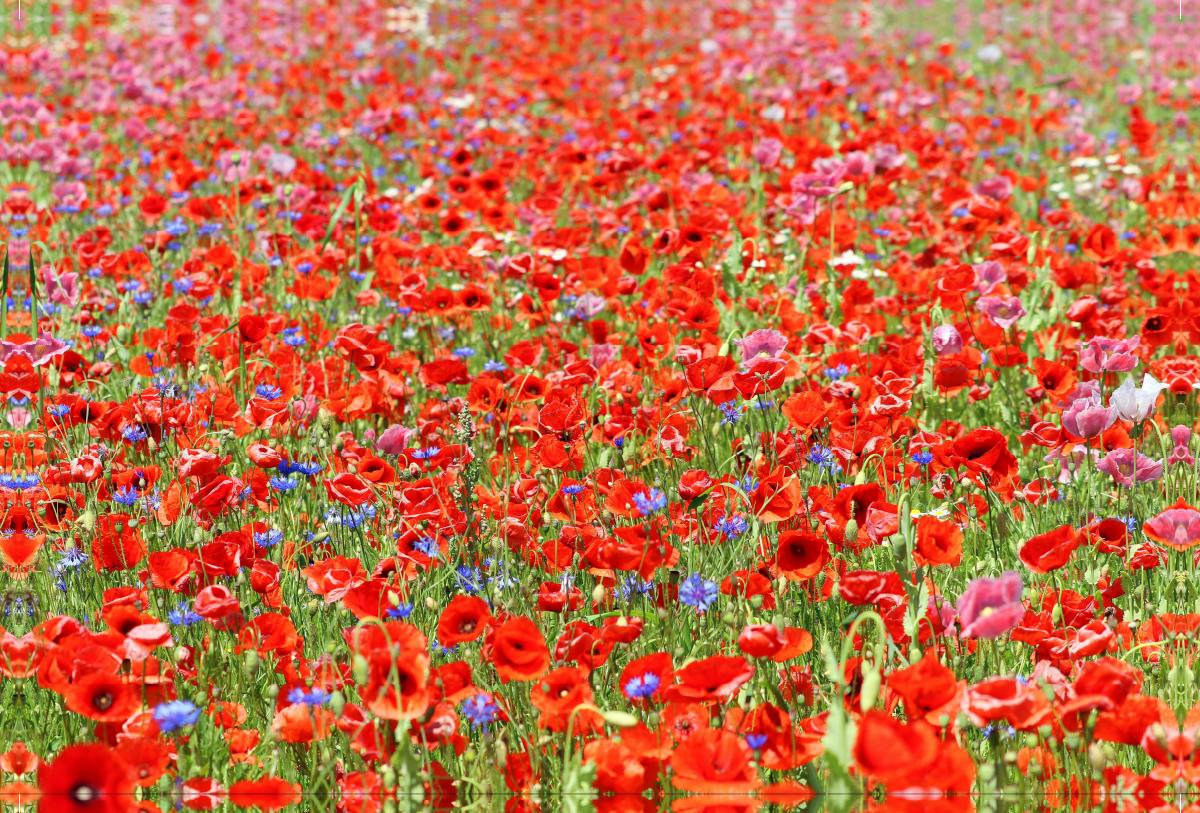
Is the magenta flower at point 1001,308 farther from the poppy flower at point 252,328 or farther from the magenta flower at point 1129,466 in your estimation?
the poppy flower at point 252,328

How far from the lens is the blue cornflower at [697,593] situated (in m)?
2.05

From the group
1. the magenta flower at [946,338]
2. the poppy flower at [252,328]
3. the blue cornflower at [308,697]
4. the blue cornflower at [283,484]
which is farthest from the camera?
the poppy flower at [252,328]

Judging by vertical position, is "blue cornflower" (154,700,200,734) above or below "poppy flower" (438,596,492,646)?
below

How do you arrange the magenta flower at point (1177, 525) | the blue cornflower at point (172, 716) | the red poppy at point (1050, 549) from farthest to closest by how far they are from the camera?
1. the magenta flower at point (1177, 525)
2. the red poppy at point (1050, 549)
3. the blue cornflower at point (172, 716)

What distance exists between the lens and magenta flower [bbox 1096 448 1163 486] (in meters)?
2.44

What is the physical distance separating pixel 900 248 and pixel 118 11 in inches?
380

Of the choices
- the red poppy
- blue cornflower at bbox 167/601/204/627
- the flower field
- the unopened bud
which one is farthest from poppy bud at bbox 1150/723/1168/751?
blue cornflower at bbox 167/601/204/627

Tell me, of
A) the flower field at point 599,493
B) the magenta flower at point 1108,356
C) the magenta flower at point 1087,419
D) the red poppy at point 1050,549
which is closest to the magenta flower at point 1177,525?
the flower field at point 599,493

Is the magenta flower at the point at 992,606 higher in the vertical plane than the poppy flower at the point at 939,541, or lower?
higher

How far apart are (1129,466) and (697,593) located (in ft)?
3.45

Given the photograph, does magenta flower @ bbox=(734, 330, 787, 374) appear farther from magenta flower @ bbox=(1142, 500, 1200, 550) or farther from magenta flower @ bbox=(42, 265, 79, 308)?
magenta flower @ bbox=(42, 265, 79, 308)

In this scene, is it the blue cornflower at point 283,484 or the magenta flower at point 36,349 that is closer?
the blue cornflower at point 283,484

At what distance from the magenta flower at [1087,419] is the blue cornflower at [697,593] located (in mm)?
871

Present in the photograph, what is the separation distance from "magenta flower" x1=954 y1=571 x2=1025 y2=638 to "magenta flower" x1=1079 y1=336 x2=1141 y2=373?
1.33m
